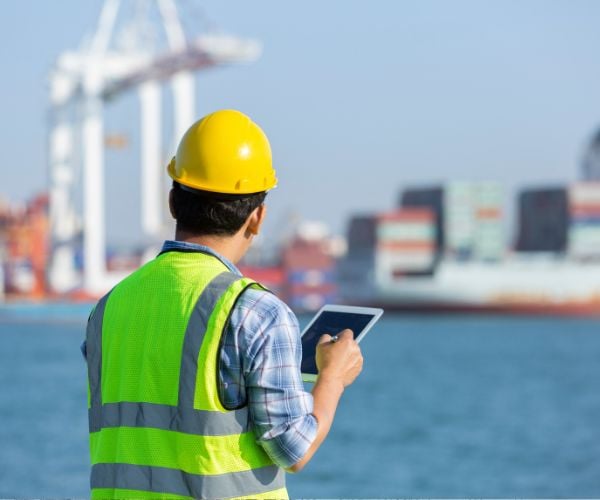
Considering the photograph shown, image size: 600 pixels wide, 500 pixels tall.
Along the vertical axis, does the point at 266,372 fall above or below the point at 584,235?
above

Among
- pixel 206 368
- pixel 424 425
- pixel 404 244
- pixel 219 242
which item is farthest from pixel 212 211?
pixel 404 244

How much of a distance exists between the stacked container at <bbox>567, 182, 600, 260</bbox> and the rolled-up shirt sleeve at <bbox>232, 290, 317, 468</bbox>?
52.3 metres

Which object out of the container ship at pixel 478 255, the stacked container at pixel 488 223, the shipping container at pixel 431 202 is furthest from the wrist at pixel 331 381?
the shipping container at pixel 431 202

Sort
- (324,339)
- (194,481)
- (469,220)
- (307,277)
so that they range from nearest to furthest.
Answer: (194,481) < (324,339) < (307,277) < (469,220)

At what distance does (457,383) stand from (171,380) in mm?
25435

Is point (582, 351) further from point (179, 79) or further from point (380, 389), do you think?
point (179, 79)

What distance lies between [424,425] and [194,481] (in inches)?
718

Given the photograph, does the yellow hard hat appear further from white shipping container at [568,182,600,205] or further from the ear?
white shipping container at [568,182,600,205]

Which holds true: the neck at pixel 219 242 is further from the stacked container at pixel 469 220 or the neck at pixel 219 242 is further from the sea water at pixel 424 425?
the stacked container at pixel 469 220

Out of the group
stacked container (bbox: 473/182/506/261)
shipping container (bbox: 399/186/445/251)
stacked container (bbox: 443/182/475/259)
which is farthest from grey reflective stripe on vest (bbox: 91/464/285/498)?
shipping container (bbox: 399/186/445/251)

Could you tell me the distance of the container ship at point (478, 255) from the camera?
166ft

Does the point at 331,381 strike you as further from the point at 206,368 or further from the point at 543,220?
the point at 543,220

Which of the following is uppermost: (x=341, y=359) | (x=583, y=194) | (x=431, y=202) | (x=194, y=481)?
(x=341, y=359)

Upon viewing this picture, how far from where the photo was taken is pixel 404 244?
5434cm
